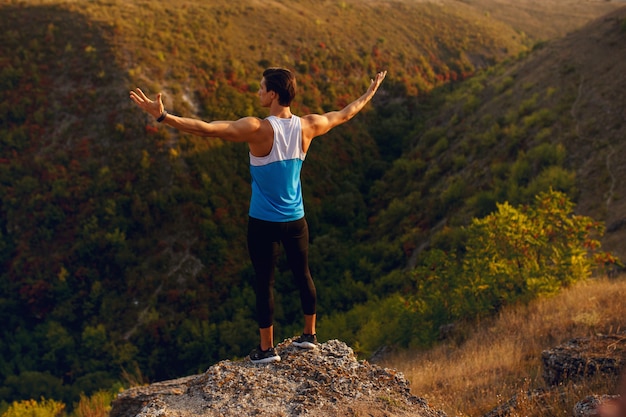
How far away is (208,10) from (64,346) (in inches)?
1087

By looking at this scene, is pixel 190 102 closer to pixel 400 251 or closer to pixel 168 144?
pixel 168 144

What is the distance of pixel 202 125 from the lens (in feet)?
14.4

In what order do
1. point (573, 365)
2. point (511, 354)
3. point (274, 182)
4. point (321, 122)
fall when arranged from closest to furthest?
1. point (274, 182)
2. point (321, 122)
3. point (573, 365)
4. point (511, 354)

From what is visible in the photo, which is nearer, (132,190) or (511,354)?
(511,354)

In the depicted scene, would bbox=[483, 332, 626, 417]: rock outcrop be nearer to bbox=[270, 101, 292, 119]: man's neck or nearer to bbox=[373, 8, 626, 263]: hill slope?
bbox=[270, 101, 292, 119]: man's neck

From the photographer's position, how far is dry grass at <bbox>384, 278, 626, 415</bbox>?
6.20m

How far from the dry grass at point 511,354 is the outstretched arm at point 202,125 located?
3818 millimetres

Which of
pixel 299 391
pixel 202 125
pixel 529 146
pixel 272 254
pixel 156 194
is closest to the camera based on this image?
pixel 202 125

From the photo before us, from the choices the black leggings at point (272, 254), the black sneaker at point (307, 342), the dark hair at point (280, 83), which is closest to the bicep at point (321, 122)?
the dark hair at point (280, 83)

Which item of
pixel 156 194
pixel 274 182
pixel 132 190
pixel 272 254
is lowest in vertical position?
pixel 156 194

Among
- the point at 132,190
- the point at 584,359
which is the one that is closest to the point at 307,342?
the point at 584,359

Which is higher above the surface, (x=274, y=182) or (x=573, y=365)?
(x=274, y=182)

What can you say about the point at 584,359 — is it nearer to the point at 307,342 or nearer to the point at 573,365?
the point at 573,365

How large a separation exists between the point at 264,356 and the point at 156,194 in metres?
21.7
